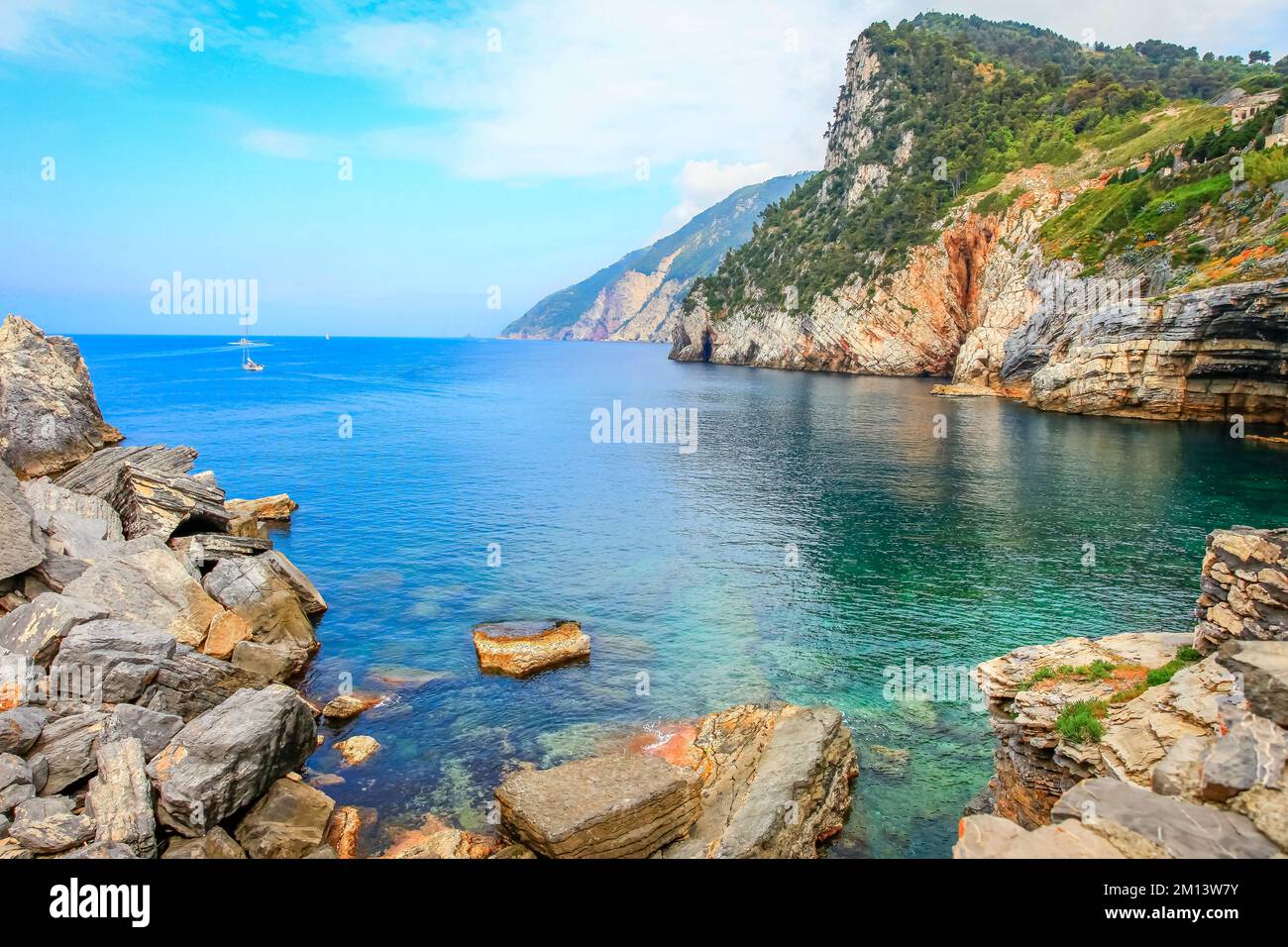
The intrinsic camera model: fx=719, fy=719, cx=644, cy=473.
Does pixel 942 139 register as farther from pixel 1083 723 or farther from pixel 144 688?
pixel 144 688

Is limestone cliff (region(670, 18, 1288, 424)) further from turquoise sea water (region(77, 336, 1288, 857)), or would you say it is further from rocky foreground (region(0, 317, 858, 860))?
rocky foreground (region(0, 317, 858, 860))

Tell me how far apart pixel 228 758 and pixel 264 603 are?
11083mm

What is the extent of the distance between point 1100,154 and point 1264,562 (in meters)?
118

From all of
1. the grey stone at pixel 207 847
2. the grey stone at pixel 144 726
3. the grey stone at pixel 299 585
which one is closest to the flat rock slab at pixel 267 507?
the grey stone at pixel 299 585

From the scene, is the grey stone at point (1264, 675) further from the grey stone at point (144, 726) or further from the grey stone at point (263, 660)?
the grey stone at point (263, 660)

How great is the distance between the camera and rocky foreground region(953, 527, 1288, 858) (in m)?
8.60

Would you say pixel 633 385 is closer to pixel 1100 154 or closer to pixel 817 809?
pixel 1100 154

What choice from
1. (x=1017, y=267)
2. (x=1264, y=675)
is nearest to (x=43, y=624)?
(x=1264, y=675)

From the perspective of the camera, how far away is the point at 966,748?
20.6 m

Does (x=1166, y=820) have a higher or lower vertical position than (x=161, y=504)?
lower

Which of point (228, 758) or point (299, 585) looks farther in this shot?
point (299, 585)

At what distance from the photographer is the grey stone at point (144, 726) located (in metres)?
16.5

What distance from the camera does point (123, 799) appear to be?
14.9m
